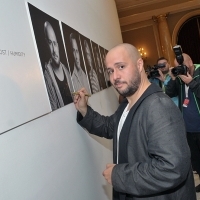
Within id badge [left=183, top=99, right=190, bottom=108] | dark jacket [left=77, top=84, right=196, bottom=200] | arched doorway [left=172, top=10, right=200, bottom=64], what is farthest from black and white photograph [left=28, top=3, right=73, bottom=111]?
arched doorway [left=172, top=10, right=200, bottom=64]

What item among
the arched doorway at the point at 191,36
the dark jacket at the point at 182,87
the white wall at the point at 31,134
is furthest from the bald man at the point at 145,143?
the arched doorway at the point at 191,36

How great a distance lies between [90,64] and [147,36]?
9419 millimetres

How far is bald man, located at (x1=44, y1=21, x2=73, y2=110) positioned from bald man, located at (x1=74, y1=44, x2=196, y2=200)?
338 mm

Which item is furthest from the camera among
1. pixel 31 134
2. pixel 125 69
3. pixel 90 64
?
pixel 90 64

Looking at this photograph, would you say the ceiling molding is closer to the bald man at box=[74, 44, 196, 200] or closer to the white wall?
the white wall

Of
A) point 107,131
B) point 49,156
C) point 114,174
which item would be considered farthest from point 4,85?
point 107,131

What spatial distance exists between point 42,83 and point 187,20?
11.4 meters

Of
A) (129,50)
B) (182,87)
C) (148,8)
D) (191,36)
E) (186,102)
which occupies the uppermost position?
(148,8)

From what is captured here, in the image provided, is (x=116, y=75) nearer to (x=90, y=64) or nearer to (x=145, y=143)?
(x=145, y=143)

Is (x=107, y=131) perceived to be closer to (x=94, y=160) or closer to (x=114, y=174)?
(x=94, y=160)

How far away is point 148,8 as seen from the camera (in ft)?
34.0

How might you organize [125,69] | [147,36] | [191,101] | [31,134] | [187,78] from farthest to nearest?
1. [147,36]
2. [191,101]
3. [187,78]
4. [125,69]
5. [31,134]

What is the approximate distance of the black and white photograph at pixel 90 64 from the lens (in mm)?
2416

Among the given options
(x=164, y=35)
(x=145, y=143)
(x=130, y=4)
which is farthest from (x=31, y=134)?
(x=164, y=35)
